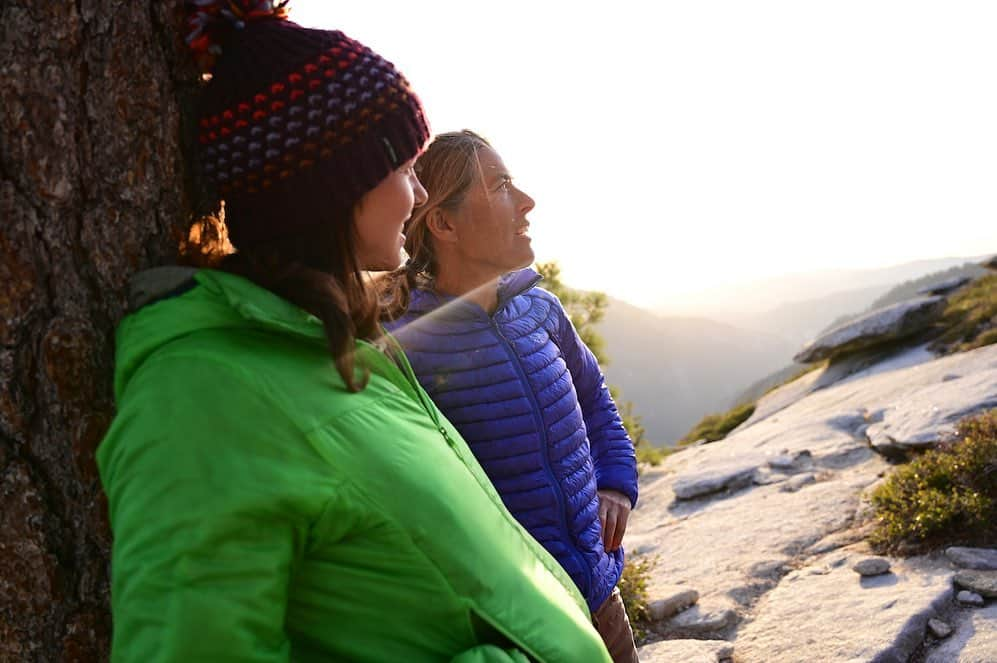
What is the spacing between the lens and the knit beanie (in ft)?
4.50

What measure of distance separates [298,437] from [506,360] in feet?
4.49

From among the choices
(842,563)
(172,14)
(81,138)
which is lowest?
(842,563)

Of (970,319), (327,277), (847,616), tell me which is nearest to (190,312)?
(327,277)

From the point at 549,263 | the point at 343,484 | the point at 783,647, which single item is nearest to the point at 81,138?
the point at 343,484

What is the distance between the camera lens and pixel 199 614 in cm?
101

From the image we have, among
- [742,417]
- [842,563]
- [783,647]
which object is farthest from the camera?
[742,417]

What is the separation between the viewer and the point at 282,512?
1.06 metres

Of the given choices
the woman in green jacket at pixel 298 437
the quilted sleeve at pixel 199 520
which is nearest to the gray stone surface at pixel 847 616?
the woman in green jacket at pixel 298 437

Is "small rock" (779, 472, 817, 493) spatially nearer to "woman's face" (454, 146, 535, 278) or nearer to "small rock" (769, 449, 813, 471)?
"small rock" (769, 449, 813, 471)

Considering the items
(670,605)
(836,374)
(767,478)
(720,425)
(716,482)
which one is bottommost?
(720,425)

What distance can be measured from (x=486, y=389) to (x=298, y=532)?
134cm

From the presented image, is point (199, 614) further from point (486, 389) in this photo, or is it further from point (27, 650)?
point (486, 389)

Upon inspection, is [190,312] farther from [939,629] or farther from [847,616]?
[847,616]

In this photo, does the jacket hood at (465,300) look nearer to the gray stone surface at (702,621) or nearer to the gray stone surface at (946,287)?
the gray stone surface at (702,621)
